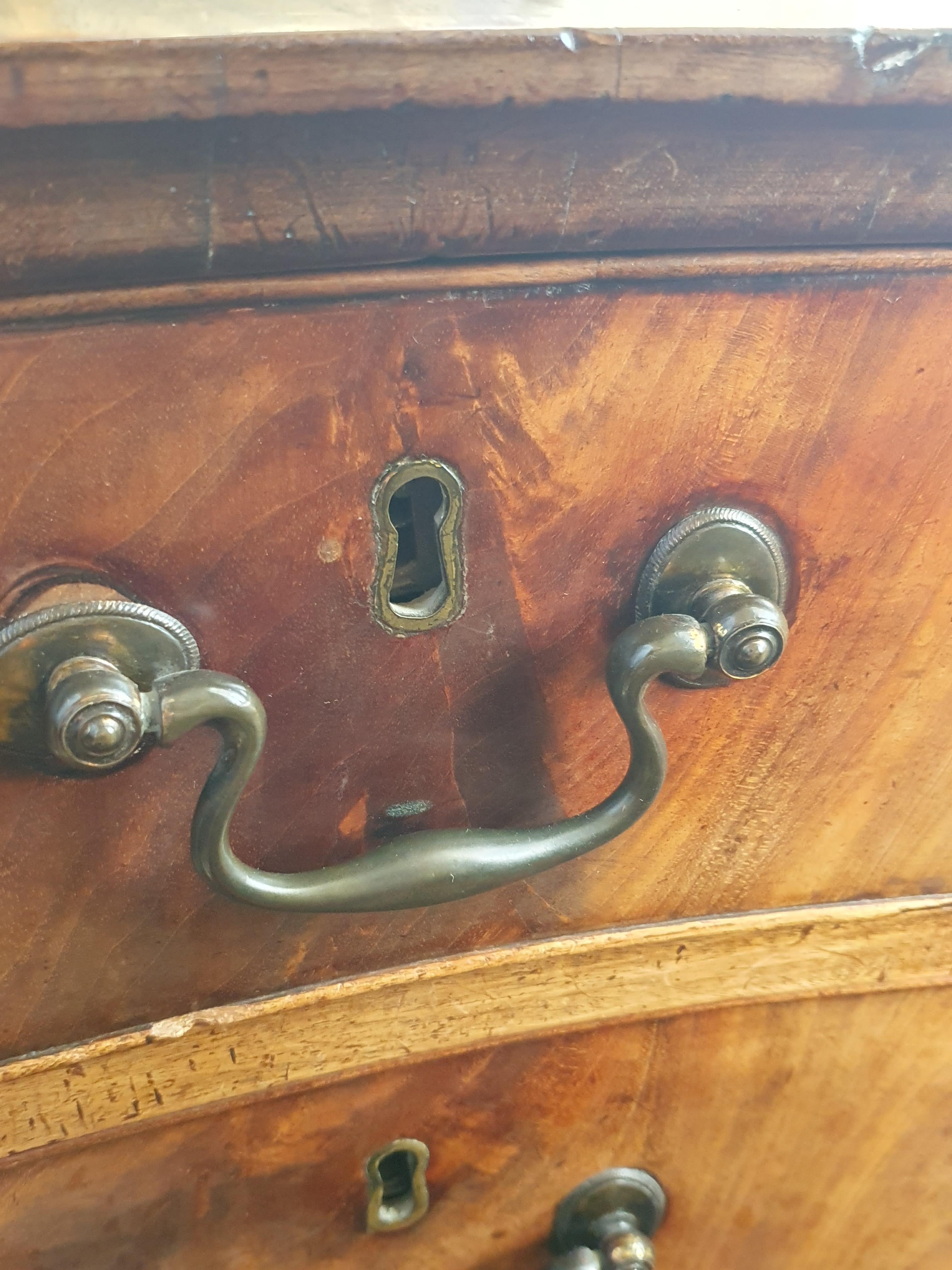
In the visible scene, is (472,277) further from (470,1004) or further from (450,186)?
(470,1004)

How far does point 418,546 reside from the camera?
0.32 meters

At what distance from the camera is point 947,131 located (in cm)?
27

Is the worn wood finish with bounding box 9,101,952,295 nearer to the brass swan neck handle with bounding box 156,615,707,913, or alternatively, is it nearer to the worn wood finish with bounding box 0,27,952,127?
the worn wood finish with bounding box 0,27,952,127

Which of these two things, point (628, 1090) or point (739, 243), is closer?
point (739, 243)

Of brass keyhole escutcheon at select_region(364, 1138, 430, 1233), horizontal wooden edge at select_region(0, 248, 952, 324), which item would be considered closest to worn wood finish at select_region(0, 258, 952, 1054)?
→ horizontal wooden edge at select_region(0, 248, 952, 324)

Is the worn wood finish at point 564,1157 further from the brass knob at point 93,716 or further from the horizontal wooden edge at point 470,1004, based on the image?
the brass knob at point 93,716

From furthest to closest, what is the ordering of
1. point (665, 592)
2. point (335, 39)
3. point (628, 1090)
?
point (628, 1090), point (665, 592), point (335, 39)

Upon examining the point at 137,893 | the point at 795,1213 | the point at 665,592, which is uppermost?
the point at 665,592

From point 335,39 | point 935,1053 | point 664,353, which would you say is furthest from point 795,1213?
point 335,39

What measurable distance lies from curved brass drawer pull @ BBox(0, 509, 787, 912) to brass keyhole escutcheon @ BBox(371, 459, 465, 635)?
0.05m

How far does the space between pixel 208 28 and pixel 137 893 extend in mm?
256

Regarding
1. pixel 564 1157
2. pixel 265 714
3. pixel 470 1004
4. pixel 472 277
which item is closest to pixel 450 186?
pixel 472 277

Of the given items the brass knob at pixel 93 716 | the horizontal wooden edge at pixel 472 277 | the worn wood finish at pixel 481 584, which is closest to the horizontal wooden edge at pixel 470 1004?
the worn wood finish at pixel 481 584

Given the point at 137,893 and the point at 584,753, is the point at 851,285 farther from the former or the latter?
the point at 137,893
